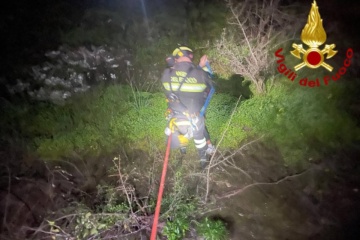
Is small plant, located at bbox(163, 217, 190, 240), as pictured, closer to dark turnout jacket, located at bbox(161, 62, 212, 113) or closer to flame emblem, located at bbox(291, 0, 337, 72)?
dark turnout jacket, located at bbox(161, 62, 212, 113)

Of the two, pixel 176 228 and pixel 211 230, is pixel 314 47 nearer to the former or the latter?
pixel 211 230

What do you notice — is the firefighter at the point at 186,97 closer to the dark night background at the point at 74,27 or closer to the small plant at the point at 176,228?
the small plant at the point at 176,228

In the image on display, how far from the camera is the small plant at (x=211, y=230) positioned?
401cm

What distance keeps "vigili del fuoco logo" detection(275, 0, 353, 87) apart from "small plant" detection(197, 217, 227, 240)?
3.92m

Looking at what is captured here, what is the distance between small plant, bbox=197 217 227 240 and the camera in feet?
13.2

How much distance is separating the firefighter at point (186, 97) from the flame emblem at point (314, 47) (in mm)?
2859

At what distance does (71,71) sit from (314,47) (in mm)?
5919

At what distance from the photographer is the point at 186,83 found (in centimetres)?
463

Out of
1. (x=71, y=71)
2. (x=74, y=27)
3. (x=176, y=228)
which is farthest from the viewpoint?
(x=74, y=27)

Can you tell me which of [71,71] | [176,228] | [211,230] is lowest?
[211,230]

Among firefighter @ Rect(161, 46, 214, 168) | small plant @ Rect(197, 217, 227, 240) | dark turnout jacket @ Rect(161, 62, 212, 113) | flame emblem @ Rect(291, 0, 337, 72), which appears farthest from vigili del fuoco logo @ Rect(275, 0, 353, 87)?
small plant @ Rect(197, 217, 227, 240)

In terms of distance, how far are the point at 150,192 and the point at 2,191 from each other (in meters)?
2.40

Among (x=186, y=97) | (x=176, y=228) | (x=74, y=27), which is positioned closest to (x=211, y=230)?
(x=176, y=228)

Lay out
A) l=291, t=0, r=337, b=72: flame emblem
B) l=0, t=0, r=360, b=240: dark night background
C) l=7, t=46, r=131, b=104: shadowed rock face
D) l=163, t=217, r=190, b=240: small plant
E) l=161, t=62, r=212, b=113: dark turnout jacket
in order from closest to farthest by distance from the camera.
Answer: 1. l=163, t=217, r=190, b=240: small plant
2. l=161, t=62, r=212, b=113: dark turnout jacket
3. l=0, t=0, r=360, b=240: dark night background
4. l=291, t=0, r=337, b=72: flame emblem
5. l=7, t=46, r=131, b=104: shadowed rock face
